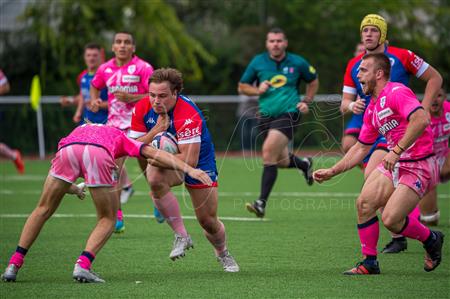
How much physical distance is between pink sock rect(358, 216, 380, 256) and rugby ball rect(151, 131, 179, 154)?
5.56 ft

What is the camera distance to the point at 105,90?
1130cm

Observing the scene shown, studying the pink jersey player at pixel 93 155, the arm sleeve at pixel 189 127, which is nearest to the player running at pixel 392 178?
the arm sleeve at pixel 189 127

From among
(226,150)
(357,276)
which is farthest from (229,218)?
(226,150)

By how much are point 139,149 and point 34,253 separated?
2300mm

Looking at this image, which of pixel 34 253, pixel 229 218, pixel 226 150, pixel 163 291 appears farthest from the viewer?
pixel 226 150

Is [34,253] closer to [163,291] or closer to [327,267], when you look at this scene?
[163,291]

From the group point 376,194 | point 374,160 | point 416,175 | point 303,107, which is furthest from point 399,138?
point 303,107

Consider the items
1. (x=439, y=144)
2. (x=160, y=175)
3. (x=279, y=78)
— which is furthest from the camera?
(x=279, y=78)

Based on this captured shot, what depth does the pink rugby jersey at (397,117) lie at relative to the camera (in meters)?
6.80

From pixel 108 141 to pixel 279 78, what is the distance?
17.0ft

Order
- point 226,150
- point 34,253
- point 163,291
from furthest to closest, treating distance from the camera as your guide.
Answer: point 226,150 < point 34,253 < point 163,291

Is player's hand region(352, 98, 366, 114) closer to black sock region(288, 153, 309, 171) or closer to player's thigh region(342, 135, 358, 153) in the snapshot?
player's thigh region(342, 135, 358, 153)

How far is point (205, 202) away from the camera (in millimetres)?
7059

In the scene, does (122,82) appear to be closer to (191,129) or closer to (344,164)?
(191,129)
